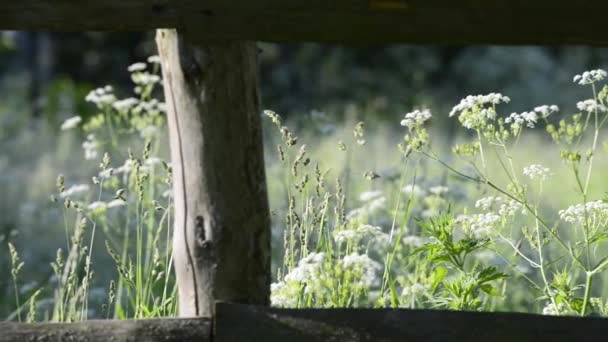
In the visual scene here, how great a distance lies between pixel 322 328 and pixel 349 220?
1733mm

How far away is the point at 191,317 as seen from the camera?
8.10ft

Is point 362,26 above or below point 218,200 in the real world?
above

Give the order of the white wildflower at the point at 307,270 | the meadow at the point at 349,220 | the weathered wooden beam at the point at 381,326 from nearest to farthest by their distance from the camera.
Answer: the weathered wooden beam at the point at 381,326 < the white wildflower at the point at 307,270 < the meadow at the point at 349,220

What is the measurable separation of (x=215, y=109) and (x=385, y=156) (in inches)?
248

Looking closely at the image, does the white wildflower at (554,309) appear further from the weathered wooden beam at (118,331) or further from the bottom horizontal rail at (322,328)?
the weathered wooden beam at (118,331)

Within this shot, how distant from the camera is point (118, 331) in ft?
8.09

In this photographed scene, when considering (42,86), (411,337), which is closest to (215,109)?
(411,337)

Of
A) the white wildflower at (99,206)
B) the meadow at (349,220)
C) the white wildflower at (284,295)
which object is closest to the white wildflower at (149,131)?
the meadow at (349,220)

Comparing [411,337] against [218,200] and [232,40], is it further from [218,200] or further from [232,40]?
[232,40]

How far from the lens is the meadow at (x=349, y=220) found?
303 cm

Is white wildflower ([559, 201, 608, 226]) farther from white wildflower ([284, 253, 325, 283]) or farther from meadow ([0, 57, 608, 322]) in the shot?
white wildflower ([284, 253, 325, 283])

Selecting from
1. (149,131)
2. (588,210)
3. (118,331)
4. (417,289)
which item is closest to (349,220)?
(149,131)

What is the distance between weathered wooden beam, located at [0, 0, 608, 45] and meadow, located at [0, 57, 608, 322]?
1.91 feet

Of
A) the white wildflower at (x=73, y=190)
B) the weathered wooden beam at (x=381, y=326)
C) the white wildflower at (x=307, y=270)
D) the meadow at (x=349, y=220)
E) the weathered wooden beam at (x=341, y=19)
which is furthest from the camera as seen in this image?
the white wildflower at (x=73, y=190)
